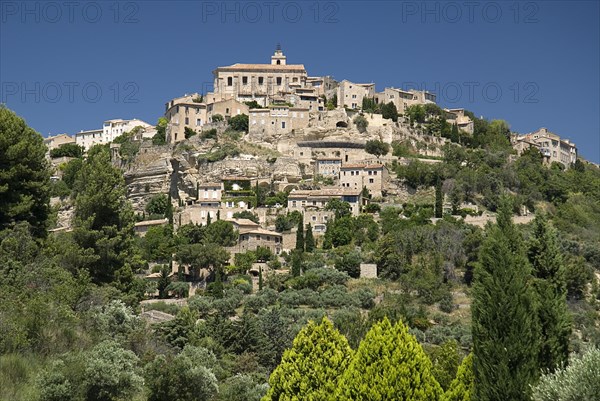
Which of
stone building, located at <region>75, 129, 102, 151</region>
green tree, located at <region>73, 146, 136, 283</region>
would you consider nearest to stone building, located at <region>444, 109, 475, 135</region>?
stone building, located at <region>75, 129, 102, 151</region>

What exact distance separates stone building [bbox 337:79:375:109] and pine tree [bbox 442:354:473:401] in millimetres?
71718

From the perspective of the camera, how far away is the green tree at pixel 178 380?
1798 cm

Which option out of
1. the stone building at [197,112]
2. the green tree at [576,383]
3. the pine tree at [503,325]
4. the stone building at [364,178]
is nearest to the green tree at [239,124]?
the stone building at [197,112]

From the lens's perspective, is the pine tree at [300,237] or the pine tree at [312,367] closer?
the pine tree at [312,367]

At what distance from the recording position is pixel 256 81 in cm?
8981

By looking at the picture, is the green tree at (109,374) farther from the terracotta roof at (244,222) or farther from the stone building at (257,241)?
the terracotta roof at (244,222)

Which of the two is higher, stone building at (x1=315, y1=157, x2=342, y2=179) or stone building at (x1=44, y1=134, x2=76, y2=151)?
stone building at (x1=44, y1=134, x2=76, y2=151)

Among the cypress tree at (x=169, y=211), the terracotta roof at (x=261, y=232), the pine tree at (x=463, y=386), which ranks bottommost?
the pine tree at (x=463, y=386)

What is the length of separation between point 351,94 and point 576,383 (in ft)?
252

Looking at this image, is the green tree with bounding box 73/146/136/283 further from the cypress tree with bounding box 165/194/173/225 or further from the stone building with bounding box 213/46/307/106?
the stone building with bounding box 213/46/307/106

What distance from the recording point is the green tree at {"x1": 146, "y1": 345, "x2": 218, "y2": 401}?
59.0 feet

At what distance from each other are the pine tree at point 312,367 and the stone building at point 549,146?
72.4m

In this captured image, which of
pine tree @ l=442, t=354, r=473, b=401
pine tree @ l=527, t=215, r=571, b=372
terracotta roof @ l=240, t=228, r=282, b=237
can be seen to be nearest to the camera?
pine tree @ l=527, t=215, r=571, b=372

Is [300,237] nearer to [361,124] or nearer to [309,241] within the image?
[309,241]
